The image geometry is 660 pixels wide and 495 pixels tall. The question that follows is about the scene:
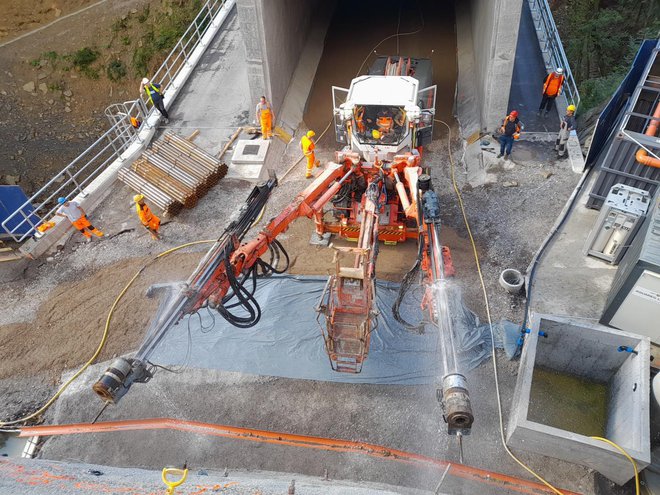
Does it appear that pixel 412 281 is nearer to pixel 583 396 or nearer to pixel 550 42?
pixel 583 396

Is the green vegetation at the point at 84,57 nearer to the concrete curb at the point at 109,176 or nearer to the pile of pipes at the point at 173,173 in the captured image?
the concrete curb at the point at 109,176

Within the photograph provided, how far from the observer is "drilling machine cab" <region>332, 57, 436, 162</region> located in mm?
10781

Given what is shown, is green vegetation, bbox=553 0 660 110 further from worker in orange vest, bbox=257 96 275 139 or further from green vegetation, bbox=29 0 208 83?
green vegetation, bbox=29 0 208 83

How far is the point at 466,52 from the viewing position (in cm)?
1777

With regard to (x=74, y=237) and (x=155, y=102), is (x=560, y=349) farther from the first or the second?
(x=155, y=102)

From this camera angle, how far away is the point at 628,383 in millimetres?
7414

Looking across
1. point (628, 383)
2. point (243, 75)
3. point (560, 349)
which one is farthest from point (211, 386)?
point (243, 75)

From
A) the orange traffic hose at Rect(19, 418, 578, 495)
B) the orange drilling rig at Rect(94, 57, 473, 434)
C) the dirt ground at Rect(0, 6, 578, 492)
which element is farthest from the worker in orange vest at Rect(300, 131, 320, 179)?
the orange traffic hose at Rect(19, 418, 578, 495)

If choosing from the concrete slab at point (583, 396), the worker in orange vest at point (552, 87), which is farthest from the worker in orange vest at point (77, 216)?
the worker in orange vest at point (552, 87)

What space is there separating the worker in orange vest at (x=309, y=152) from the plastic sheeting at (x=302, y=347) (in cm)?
504

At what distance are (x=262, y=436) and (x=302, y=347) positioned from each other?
1871mm

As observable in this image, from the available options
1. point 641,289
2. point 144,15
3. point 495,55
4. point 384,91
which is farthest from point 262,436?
point 144,15

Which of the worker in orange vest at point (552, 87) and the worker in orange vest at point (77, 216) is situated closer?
the worker in orange vest at point (77, 216)

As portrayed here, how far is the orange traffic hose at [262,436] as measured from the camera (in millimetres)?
7607
